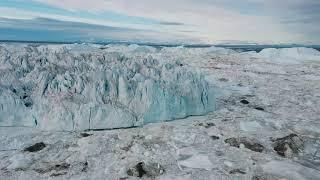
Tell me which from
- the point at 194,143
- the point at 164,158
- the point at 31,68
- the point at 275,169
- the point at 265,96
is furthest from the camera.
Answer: the point at 265,96

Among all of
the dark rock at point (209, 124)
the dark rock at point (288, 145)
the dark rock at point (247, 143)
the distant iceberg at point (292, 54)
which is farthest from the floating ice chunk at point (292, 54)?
the dark rock at point (247, 143)

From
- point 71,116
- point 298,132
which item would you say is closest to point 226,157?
point 298,132

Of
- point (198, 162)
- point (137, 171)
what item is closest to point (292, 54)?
point (198, 162)

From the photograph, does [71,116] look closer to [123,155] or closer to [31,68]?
[123,155]

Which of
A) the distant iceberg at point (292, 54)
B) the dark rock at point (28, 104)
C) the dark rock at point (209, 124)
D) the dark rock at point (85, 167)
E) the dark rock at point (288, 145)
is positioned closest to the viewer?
the dark rock at point (85, 167)

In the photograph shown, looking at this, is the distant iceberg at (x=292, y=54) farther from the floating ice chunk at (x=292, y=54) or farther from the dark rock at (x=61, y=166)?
the dark rock at (x=61, y=166)

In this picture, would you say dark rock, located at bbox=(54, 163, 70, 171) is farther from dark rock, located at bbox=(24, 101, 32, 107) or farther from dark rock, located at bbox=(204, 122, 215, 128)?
dark rock, located at bbox=(204, 122, 215, 128)

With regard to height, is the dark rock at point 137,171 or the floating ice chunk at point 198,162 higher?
the floating ice chunk at point 198,162
